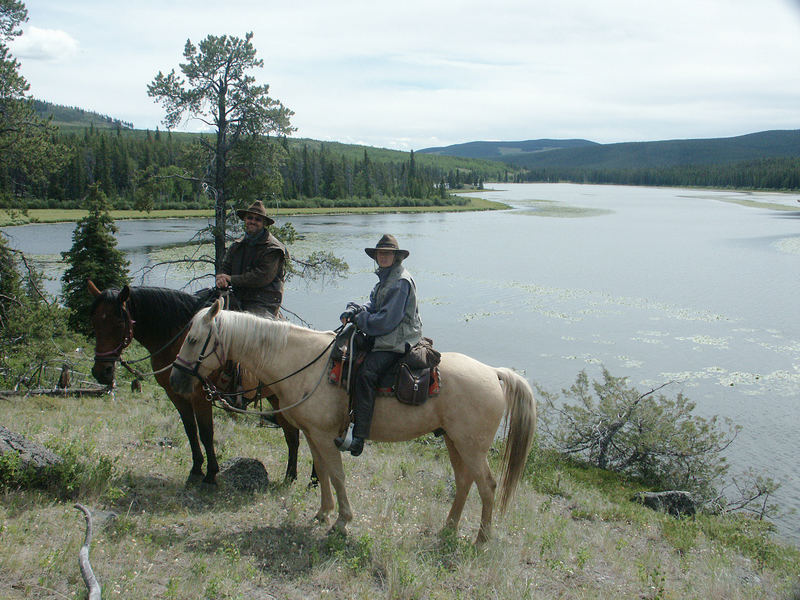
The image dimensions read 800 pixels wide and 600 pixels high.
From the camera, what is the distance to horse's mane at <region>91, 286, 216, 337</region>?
257 inches

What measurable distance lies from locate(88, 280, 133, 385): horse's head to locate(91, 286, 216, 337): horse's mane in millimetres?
154

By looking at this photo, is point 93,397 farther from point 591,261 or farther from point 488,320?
point 591,261

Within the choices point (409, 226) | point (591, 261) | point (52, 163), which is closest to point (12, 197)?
point (52, 163)

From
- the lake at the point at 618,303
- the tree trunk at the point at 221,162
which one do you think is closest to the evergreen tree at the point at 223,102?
the tree trunk at the point at 221,162

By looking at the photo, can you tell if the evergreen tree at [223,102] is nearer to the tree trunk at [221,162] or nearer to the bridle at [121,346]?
the tree trunk at [221,162]

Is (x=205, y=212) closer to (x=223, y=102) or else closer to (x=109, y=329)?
(x=223, y=102)

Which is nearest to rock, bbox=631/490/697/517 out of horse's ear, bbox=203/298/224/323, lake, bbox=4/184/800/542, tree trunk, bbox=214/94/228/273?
lake, bbox=4/184/800/542

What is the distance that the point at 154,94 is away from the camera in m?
15.5

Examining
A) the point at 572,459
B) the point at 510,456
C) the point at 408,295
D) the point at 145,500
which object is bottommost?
the point at 572,459

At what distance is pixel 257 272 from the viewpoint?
696cm

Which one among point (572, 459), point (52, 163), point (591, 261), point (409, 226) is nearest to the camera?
point (572, 459)

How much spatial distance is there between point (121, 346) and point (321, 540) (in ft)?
10.2

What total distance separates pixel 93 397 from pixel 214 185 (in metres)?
6.94

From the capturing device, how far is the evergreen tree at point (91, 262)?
70.1 ft
